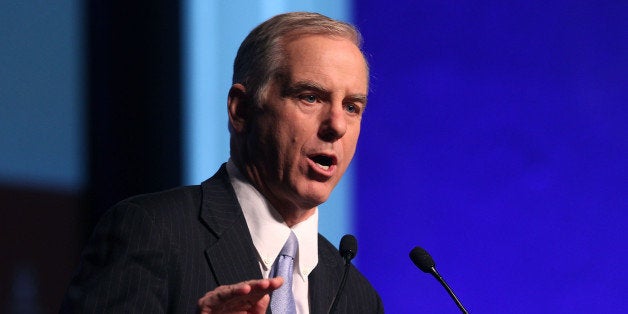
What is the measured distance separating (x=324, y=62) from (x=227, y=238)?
1.30 feet

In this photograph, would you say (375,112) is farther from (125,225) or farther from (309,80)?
(125,225)

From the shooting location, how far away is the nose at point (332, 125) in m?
1.91

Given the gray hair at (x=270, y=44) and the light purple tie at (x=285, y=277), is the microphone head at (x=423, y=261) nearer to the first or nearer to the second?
the light purple tie at (x=285, y=277)

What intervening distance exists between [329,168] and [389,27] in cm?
94

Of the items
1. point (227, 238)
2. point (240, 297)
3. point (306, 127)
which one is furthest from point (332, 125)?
point (240, 297)

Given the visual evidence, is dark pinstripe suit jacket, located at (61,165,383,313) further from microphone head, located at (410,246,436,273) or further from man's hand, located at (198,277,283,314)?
microphone head, located at (410,246,436,273)

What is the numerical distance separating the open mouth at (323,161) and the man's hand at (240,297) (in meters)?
0.48

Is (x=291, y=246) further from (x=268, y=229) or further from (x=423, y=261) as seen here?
(x=423, y=261)

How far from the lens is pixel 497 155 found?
2.72 m

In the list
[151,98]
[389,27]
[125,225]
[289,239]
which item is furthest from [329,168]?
[389,27]

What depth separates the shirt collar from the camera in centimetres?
194

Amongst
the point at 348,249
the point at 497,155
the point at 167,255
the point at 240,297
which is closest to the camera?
the point at 240,297

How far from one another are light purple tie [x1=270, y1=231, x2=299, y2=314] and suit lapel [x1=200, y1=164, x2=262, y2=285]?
0.06 meters

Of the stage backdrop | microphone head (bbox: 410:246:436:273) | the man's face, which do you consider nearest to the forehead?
the man's face
